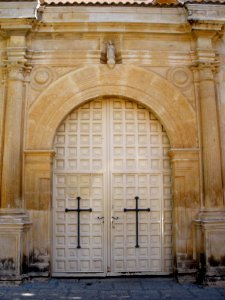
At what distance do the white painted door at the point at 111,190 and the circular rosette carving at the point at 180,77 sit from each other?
0.81 m

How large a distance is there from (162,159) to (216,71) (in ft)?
6.64

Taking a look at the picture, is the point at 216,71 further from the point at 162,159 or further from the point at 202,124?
the point at 162,159

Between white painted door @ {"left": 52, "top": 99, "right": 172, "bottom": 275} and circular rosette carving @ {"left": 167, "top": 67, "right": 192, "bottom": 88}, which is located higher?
circular rosette carving @ {"left": 167, "top": 67, "right": 192, "bottom": 88}

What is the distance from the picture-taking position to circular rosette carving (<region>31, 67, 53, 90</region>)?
7.85 metres

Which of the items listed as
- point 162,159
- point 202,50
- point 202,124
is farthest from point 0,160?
point 202,50

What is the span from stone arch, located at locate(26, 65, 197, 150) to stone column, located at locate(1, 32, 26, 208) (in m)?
0.27

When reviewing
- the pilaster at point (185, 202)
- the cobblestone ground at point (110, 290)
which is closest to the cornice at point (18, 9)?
the pilaster at point (185, 202)

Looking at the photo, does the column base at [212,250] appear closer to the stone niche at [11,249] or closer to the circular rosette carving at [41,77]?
the stone niche at [11,249]

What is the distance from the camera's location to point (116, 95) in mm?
7914

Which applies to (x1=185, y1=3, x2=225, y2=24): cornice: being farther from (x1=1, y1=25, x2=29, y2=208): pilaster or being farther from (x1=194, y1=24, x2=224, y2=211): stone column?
(x1=1, y1=25, x2=29, y2=208): pilaster

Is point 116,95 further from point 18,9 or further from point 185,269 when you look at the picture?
point 185,269

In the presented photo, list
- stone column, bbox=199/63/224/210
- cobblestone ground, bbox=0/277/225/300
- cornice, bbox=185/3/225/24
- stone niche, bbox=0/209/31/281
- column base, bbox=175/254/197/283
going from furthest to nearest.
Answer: cornice, bbox=185/3/225/24, stone column, bbox=199/63/224/210, column base, bbox=175/254/197/283, stone niche, bbox=0/209/31/281, cobblestone ground, bbox=0/277/225/300

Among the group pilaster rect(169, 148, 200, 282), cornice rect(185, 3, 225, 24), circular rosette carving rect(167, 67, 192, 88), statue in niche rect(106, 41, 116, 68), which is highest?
cornice rect(185, 3, 225, 24)

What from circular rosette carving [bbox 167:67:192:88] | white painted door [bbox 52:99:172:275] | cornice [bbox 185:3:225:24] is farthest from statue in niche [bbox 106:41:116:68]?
cornice [bbox 185:3:225:24]
